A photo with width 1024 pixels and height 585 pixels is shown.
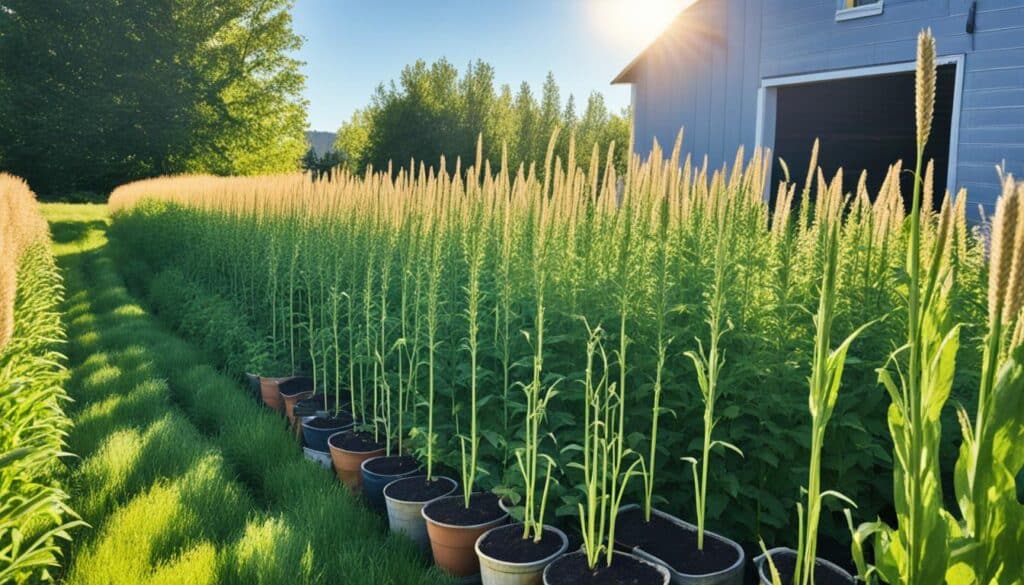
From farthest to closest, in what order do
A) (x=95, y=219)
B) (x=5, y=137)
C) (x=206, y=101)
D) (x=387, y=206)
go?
(x=206, y=101) → (x=5, y=137) → (x=95, y=219) → (x=387, y=206)

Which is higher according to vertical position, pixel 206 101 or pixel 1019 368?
pixel 206 101

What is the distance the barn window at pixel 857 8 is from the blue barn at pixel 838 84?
0.01 m

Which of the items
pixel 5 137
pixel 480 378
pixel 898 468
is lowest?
pixel 480 378

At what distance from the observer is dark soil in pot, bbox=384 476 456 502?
413 cm

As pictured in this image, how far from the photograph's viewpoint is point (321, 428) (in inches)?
218

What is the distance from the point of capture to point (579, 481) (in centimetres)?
380

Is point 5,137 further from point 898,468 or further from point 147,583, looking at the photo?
A: point 898,468

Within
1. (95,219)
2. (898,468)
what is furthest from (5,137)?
(898,468)

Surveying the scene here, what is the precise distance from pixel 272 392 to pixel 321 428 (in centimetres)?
166

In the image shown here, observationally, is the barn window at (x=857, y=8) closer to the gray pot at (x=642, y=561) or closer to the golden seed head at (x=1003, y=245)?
the gray pot at (x=642, y=561)

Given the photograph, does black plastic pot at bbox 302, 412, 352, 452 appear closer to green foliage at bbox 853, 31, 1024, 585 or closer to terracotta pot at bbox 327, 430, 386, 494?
terracotta pot at bbox 327, 430, 386, 494

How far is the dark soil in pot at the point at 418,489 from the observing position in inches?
163

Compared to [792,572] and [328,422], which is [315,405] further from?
[792,572]

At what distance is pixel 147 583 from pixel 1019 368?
3252 millimetres
